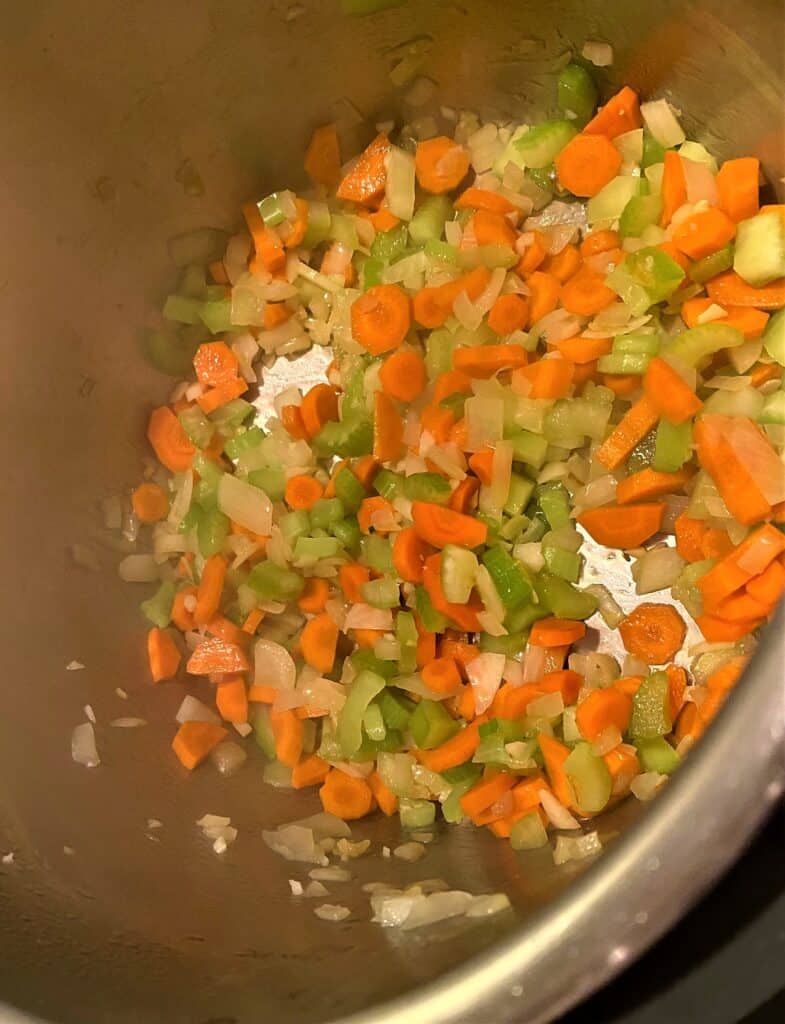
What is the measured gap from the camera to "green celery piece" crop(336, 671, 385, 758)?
4.59 feet

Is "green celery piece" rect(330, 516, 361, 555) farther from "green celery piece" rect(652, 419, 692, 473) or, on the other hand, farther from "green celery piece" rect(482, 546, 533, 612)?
"green celery piece" rect(652, 419, 692, 473)

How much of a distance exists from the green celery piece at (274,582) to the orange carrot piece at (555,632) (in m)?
0.37

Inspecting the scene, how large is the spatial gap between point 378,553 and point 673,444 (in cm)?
47

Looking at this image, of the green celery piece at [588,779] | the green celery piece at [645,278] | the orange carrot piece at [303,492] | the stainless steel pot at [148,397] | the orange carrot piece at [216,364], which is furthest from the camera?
the orange carrot piece at [216,364]

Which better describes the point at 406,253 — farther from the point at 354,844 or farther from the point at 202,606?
the point at 354,844

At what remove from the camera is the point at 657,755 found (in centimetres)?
Result: 127

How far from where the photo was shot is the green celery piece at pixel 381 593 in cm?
145

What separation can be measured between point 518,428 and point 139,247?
0.69 meters

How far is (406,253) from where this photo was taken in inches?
62.7

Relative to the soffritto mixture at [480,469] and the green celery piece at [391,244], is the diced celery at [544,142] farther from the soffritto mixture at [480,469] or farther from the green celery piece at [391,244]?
the green celery piece at [391,244]

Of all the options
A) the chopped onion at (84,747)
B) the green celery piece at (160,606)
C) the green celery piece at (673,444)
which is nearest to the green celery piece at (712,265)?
the green celery piece at (673,444)

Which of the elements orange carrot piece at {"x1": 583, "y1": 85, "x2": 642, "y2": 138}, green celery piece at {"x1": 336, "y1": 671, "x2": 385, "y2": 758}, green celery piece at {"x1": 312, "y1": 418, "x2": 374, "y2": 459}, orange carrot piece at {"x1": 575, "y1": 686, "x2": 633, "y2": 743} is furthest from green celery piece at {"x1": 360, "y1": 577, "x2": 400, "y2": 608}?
orange carrot piece at {"x1": 583, "y1": 85, "x2": 642, "y2": 138}

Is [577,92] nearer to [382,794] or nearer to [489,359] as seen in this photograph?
[489,359]

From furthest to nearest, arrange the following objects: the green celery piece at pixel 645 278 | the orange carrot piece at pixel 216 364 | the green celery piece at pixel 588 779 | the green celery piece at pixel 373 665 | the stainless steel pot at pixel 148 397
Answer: the orange carrot piece at pixel 216 364 → the green celery piece at pixel 373 665 → the green celery piece at pixel 645 278 → the green celery piece at pixel 588 779 → the stainless steel pot at pixel 148 397
